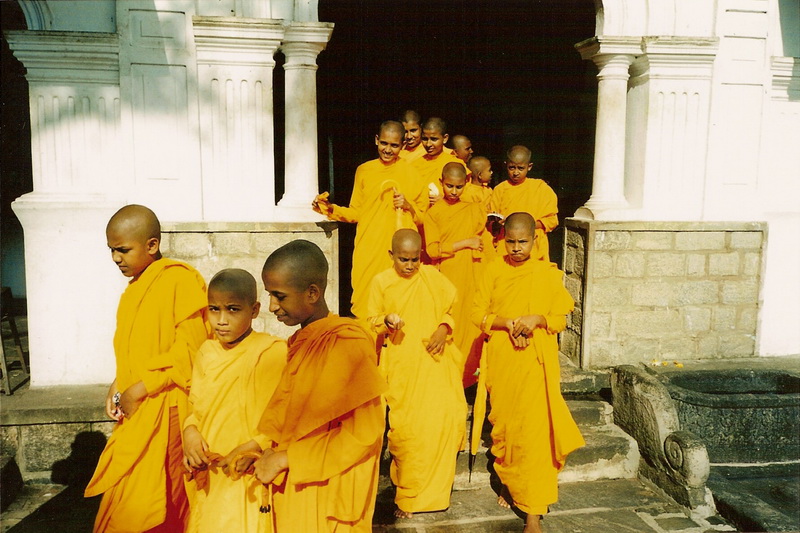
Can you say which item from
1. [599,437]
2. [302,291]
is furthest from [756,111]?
[302,291]

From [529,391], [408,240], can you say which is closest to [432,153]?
[408,240]

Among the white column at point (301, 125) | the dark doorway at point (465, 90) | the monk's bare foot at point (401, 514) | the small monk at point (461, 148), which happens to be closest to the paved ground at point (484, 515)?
the monk's bare foot at point (401, 514)

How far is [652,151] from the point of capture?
591cm

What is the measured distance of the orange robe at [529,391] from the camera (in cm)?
413

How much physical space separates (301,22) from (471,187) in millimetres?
2049

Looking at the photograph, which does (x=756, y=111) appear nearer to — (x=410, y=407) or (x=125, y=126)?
(x=410, y=407)

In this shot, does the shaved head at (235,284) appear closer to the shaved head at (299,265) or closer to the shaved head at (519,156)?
the shaved head at (299,265)

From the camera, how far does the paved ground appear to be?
4.19 meters

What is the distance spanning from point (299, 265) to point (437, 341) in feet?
5.90

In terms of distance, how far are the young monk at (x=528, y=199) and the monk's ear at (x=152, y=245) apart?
3218mm

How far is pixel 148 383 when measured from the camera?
3248 mm

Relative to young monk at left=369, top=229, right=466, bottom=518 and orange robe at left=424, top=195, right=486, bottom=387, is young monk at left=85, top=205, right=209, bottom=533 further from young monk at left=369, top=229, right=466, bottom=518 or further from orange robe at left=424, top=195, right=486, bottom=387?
orange robe at left=424, top=195, right=486, bottom=387

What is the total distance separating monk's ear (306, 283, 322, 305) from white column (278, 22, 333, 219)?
2.95m

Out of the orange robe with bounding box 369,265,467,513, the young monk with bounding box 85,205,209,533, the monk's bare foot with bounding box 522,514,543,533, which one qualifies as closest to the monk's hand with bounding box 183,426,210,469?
the young monk with bounding box 85,205,209,533
